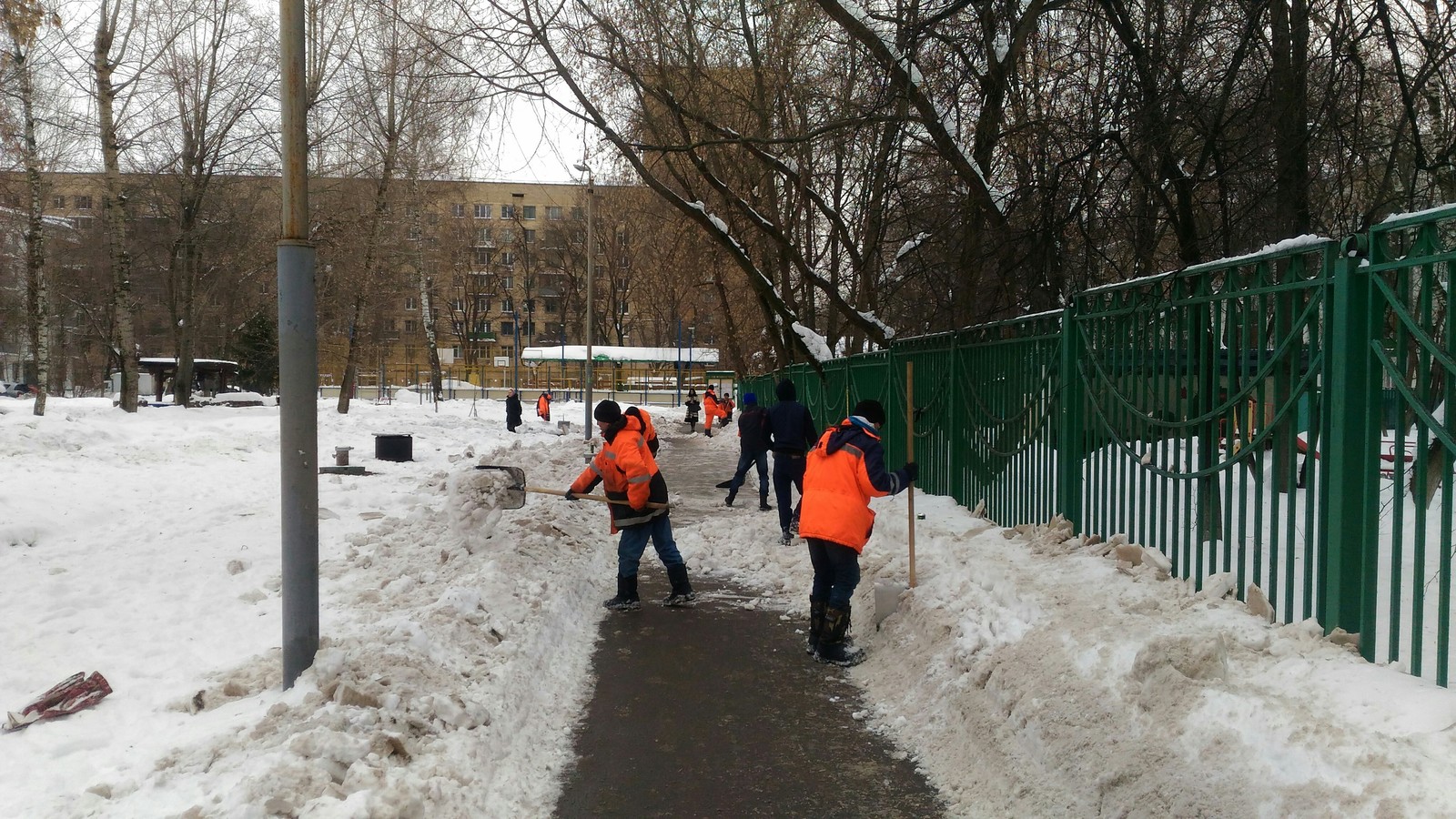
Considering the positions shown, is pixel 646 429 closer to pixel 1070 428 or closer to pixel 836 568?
pixel 836 568

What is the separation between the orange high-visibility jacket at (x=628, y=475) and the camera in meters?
8.04

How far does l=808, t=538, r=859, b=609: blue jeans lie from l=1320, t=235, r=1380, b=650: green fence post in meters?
2.88

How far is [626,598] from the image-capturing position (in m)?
8.11

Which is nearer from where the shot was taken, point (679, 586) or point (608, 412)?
point (608, 412)

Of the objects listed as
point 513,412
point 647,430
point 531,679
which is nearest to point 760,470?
point 647,430

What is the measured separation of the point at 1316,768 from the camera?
317 cm

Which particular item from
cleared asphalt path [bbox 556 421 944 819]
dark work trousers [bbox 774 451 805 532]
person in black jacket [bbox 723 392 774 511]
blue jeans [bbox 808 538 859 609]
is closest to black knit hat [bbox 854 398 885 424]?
blue jeans [bbox 808 538 859 609]

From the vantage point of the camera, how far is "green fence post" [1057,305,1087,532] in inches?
285

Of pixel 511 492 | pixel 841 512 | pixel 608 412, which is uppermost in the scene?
pixel 608 412

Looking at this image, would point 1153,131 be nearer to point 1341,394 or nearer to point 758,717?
point 1341,394

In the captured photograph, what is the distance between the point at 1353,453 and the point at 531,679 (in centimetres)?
427

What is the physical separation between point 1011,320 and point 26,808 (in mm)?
7054

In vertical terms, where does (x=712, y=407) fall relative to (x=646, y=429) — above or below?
below

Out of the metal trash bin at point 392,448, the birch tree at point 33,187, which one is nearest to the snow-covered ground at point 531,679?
the metal trash bin at point 392,448
